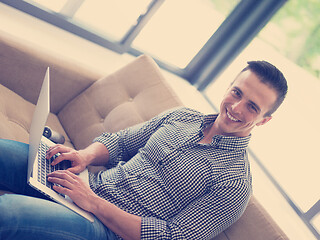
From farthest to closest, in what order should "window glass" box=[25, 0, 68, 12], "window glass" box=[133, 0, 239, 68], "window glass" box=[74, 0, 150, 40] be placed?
"window glass" box=[133, 0, 239, 68]
"window glass" box=[74, 0, 150, 40]
"window glass" box=[25, 0, 68, 12]

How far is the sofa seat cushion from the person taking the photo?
1.45m

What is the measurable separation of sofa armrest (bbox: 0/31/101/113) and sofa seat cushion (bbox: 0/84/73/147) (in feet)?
0.20

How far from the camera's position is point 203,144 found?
134 cm

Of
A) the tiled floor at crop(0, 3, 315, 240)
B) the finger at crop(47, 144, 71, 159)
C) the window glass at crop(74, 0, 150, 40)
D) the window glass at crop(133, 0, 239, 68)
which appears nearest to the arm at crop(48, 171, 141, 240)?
the finger at crop(47, 144, 71, 159)

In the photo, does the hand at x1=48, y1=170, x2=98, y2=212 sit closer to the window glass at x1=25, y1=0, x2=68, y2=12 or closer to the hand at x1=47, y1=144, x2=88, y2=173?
the hand at x1=47, y1=144, x2=88, y2=173

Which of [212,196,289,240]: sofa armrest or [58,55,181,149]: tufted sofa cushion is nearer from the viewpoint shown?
[212,196,289,240]: sofa armrest

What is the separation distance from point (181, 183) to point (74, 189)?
0.39 metres

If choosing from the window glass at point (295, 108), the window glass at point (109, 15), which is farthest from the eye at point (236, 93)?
the window glass at point (109, 15)

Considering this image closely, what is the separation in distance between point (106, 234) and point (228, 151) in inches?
22.5

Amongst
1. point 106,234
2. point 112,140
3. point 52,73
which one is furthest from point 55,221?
point 52,73

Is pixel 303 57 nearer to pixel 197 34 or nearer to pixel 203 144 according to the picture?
pixel 197 34

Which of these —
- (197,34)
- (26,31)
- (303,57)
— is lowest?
(26,31)

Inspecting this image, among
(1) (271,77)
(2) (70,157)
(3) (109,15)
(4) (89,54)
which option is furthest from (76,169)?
(3) (109,15)

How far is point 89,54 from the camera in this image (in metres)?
2.44
